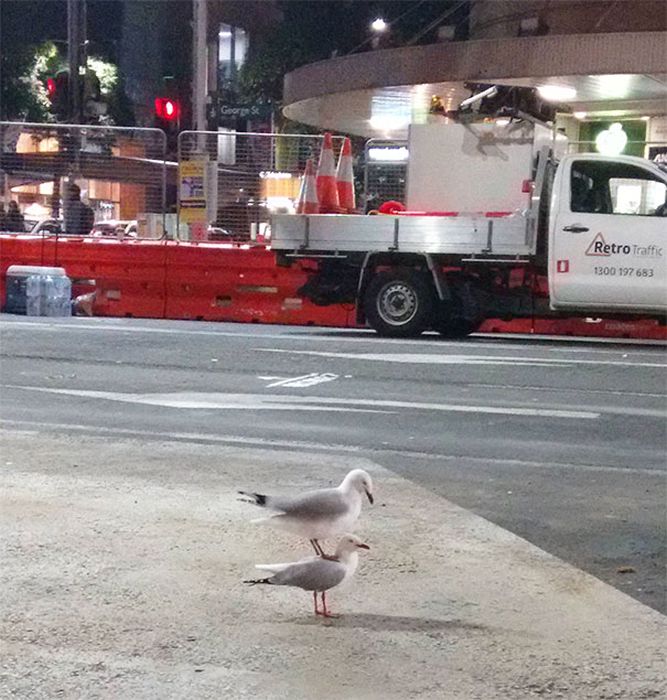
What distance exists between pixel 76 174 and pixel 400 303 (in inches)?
272

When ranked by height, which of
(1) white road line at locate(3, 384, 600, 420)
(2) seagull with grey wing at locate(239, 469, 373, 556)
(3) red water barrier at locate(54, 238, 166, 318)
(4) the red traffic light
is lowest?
(1) white road line at locate(3, 384, 600, 420)

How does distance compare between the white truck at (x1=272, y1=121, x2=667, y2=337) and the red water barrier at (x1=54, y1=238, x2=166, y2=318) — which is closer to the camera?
the white truck at (x1=272, y1=121, x2=667, y2=337)

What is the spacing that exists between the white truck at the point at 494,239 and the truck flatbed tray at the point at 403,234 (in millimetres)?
12

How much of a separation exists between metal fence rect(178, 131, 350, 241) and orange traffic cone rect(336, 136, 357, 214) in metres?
1.77

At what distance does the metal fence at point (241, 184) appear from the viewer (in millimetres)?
17531

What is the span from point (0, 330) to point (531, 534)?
9657 millimetres

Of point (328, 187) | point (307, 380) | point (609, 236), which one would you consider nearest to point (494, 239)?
point (609, 236)

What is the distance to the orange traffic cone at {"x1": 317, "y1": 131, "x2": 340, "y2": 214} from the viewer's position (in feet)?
49.7

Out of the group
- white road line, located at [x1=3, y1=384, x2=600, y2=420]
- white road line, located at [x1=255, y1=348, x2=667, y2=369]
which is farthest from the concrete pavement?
white road line, located at [x1=255, y1=348, x2=667, y2=369]

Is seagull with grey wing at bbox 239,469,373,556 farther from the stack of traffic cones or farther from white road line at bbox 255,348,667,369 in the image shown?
the stack of traffic cones

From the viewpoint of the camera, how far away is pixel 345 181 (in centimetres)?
1544

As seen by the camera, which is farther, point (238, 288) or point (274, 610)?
point (238, 288)

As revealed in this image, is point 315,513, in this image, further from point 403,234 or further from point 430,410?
point 403,234

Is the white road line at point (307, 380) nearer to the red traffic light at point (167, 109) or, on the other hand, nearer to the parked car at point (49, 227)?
the parked car at point (49, 227)
